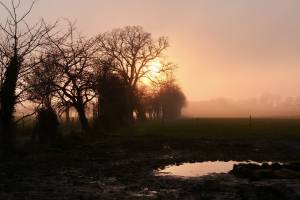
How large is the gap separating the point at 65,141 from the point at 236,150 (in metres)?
12.5

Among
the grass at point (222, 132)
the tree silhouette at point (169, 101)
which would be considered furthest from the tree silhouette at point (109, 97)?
the tree silhouette at point (169, 101)

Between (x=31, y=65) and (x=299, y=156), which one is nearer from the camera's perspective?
(x=31, y=65)

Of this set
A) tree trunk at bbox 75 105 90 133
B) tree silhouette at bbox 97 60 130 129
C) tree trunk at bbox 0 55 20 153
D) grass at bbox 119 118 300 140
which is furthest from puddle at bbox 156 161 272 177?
tree silhouette at bbox 97 60 130 129

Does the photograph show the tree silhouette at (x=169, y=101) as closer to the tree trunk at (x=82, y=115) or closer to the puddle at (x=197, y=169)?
the tree trunk at (x=82, y=115)

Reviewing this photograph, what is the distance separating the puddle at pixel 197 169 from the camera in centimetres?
2283

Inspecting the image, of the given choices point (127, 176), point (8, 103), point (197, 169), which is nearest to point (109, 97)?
point (8, 103)

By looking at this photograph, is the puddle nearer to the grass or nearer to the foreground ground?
the foreground ground

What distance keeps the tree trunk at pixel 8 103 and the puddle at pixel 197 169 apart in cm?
962

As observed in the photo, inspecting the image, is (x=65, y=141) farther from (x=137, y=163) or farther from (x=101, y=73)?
(x=101, y=73)

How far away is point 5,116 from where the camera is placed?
94.8ft

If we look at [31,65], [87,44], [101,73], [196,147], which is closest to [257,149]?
[196,147]

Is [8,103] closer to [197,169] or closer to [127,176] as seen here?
[127,176]

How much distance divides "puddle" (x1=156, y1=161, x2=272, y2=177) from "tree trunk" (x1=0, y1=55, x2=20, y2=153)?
31.5 ft

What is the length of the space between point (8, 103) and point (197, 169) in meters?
11.2
